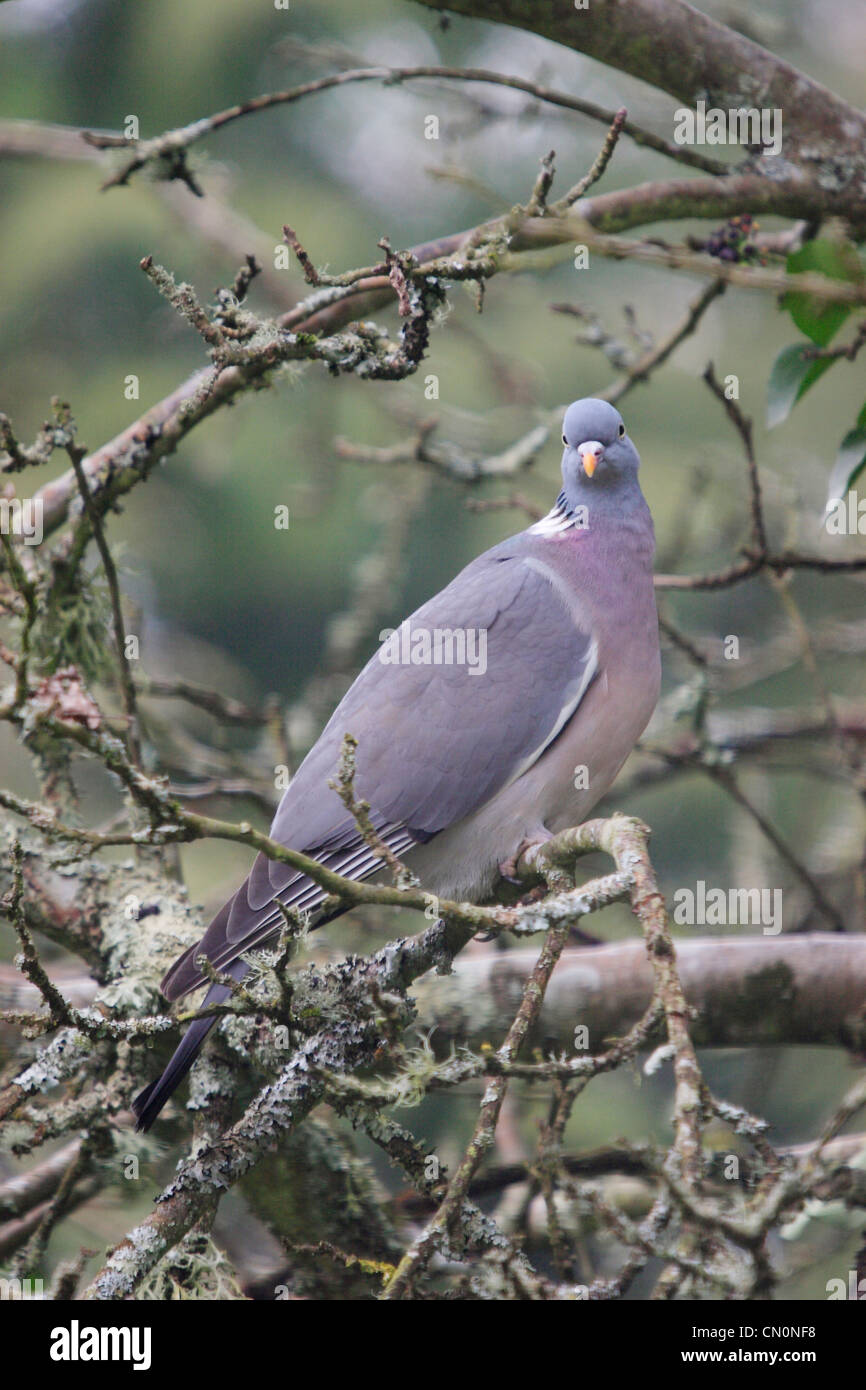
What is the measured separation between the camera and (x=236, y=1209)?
129 inches

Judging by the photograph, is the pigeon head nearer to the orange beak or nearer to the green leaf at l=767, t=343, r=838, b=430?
the orange beak

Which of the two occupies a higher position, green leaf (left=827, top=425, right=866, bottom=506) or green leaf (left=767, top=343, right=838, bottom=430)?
green leaf (left=767, top=343, right=838, bottom=430)

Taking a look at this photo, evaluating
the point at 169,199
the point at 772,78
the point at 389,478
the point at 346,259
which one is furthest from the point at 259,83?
the point at 772,78

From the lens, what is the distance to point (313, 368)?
6.67 meters

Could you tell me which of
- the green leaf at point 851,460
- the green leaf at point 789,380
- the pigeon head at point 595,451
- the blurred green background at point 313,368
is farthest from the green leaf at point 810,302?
the blurred green background at point 313,368

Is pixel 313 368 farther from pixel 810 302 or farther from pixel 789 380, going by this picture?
pixel 810 302

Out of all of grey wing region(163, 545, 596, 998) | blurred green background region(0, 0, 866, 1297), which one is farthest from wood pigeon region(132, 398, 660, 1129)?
blurred green background region(0, 0, 866, 1297)

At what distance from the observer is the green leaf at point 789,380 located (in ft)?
8.19

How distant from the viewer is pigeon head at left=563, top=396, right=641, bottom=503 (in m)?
2.70

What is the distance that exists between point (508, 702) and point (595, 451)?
1.85ft

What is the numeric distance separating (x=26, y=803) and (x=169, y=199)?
460cm

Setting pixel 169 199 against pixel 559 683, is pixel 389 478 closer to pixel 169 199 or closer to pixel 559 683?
pixel 169 199

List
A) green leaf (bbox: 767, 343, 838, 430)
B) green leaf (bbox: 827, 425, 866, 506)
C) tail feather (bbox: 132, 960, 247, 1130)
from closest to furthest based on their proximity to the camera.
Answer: tail feather (bbox: 132, 960, 247, 1130) < green leaf (bbox: 827, 425, 866, 506) < green leaf (bbox: 767, 343, 838, 430)
